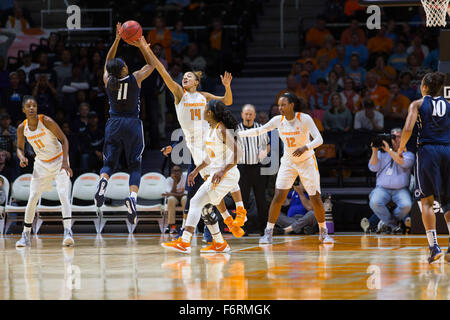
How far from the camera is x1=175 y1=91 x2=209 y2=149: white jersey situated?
915 cm

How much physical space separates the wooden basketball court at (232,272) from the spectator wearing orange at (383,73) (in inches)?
214

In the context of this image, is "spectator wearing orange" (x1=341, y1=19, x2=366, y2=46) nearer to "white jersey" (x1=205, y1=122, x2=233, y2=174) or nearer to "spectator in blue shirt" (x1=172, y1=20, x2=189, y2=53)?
"spectator in blue shirt" (x1=172, y1=20, x2=189, y2=53)

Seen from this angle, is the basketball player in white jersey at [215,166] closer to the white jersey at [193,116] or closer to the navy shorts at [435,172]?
the white jersey at [193,116]

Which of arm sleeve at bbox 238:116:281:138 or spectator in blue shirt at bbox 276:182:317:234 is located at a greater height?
arm sleeve at bbox 238:116:281:138

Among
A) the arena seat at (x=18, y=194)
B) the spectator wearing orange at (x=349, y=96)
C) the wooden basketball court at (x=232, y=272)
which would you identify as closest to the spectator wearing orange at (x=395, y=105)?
the spectator wearing orange at (x=349, y=96)

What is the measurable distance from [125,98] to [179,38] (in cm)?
821

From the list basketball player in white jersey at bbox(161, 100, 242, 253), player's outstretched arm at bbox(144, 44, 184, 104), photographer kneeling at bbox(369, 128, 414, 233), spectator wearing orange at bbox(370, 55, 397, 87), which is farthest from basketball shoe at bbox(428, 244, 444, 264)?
spectator wearing orange at bbox(370, 55, 397, 87)

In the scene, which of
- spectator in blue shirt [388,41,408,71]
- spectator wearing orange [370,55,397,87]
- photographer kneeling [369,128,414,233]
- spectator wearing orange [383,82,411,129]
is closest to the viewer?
photographer kneeling [369,128,414,233]

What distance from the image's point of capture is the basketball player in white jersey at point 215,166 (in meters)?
7.86

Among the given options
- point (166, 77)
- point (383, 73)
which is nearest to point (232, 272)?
point (166, 77)

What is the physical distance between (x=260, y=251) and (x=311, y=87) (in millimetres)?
6442

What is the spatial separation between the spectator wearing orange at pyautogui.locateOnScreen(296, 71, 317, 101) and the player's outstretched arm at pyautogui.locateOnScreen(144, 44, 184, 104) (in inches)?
226

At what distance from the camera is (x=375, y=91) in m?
14.5

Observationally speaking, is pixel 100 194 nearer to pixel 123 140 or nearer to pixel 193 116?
pixel 123 140
